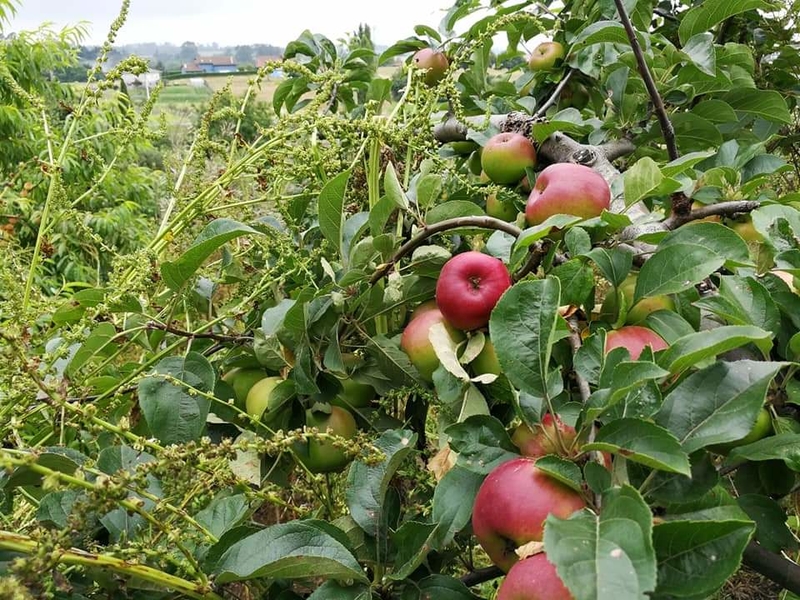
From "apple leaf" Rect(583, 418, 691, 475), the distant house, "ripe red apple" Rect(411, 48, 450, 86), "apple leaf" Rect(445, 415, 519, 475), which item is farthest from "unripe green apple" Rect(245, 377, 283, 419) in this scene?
the distant house

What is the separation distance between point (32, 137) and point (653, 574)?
→ 471cm

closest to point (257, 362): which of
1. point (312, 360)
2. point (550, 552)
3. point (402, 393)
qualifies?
point (312, 360)

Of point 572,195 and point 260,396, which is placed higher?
point 572,195

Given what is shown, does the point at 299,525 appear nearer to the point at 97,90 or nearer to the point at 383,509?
the point at 383,509

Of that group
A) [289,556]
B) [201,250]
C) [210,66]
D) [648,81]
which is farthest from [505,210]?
[210,66]

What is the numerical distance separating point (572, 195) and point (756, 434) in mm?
273

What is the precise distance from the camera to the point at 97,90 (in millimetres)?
645

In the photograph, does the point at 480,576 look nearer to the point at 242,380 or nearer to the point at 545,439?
the point at 545,439

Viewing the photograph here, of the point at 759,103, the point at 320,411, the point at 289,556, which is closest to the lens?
the point at 289,556

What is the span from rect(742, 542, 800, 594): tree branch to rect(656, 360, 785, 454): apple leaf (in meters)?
0.15

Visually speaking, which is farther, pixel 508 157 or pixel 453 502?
Answer: pixel 508 157

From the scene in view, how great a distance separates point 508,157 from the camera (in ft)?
2.80

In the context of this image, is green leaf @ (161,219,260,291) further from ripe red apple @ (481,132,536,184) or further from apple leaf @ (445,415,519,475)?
ripe red apple @ (481,132,536,184)

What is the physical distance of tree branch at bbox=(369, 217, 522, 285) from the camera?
0.57 meters
